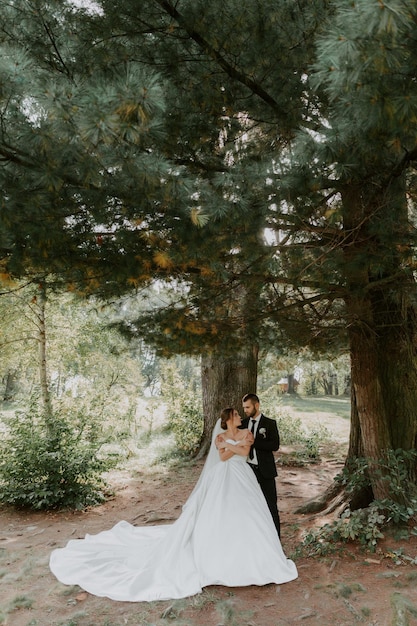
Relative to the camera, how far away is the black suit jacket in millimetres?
5668

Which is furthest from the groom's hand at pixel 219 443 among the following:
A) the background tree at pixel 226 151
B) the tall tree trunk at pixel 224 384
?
the tall tree trunk at pixel 224 384

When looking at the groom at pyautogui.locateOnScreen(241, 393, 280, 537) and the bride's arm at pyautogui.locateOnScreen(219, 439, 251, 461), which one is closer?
the bride's arm at pyautogui.locateOnScreen(219, 439, 251, 461)

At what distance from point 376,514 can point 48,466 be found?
5.11m

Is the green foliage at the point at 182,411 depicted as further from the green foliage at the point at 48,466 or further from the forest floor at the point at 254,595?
the forest floor at the point at 254,595

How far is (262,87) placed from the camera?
15.7ft

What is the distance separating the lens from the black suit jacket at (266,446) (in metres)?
5.67

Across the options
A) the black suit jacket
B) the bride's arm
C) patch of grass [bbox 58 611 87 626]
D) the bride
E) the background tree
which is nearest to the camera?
the background tree

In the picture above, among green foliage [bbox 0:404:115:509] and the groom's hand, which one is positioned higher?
the groom's hand

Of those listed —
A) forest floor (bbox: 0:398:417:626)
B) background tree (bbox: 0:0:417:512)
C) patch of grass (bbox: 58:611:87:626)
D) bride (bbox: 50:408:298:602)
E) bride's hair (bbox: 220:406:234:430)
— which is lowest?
forest floor (bbox: 0:398:417:626)

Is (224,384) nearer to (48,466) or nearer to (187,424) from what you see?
(187,424)

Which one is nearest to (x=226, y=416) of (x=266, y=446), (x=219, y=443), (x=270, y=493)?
(x=219, y=443)

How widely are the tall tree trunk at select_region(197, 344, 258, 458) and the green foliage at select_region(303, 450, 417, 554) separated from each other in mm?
4758

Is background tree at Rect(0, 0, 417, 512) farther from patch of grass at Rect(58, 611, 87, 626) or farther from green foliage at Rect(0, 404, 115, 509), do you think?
green foliage at Rect(0, 404, 115, 509)

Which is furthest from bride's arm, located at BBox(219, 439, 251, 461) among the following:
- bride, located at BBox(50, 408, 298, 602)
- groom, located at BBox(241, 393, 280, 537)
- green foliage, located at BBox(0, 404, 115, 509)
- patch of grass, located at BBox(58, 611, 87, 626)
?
green foliage, located at BBox(0, 404, 115, 509)
